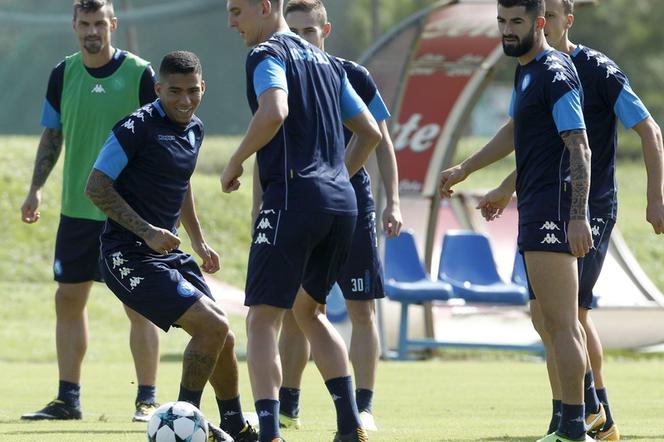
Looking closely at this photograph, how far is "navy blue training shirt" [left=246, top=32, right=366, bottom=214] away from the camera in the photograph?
641 centimetres

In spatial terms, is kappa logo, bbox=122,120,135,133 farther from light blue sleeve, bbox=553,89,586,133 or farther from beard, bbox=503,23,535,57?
light blue sleeve, bbox=553,89,586,133

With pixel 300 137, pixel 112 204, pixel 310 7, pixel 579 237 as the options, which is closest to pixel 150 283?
pixel 112 204

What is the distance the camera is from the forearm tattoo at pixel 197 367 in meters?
7.16

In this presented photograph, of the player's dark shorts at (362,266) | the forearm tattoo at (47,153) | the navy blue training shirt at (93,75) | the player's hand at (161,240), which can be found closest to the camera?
the player's hand at (161,240)

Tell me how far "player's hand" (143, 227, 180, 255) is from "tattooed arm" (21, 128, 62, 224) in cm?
242

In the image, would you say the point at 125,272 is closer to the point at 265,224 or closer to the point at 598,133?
the point at 265,224

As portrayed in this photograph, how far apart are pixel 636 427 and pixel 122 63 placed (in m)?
4.02

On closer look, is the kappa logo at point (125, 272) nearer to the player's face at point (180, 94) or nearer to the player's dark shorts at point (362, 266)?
the player's face at point (180, 94)

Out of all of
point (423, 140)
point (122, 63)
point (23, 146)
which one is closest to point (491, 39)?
point (423, 140)

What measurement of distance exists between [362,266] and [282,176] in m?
2.23

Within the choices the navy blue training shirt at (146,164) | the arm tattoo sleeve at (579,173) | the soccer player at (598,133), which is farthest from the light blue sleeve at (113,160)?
the arm tattoo sleeve at (579,173)

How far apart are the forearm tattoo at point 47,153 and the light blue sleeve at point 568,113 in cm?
402

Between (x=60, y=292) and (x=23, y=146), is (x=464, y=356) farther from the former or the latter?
(x=23, y=146)

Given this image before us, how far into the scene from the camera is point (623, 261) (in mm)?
17234
